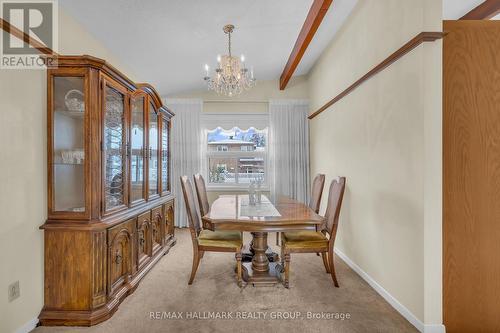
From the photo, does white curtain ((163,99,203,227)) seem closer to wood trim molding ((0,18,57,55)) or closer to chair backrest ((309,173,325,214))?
chair backrest ((309,173,325,214))

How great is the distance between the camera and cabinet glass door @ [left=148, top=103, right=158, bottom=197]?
3059 mm

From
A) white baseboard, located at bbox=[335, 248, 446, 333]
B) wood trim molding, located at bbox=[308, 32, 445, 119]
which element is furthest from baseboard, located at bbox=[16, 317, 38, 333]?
wood trim molding, located at bbox=[308, 32, 445, 119]

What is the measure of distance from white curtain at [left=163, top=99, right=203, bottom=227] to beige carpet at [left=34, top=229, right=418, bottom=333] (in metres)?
1.87

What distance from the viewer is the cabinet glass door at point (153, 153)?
3059 mm

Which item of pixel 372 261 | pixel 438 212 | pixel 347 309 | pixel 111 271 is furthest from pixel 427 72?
pixel 111 271

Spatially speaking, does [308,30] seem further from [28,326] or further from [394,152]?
[28,326]

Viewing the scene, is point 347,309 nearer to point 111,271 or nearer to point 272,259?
point 272,259

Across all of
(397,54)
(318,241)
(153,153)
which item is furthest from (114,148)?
(397,54)

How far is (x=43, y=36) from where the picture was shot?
198 cm

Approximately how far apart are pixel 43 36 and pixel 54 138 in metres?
0.83

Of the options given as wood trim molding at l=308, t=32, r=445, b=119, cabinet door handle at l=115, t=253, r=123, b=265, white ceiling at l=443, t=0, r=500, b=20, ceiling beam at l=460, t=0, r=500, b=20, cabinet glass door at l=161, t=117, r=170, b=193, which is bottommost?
cabinet door handle at l=115, t=253, r=123, b=265

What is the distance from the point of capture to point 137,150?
2688mm

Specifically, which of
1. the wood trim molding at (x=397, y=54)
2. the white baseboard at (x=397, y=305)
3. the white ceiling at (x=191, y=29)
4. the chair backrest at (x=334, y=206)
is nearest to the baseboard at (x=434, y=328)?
the white baseboard at (x=397, y=305)

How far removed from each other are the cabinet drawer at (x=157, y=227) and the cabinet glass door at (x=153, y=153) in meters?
0.22
